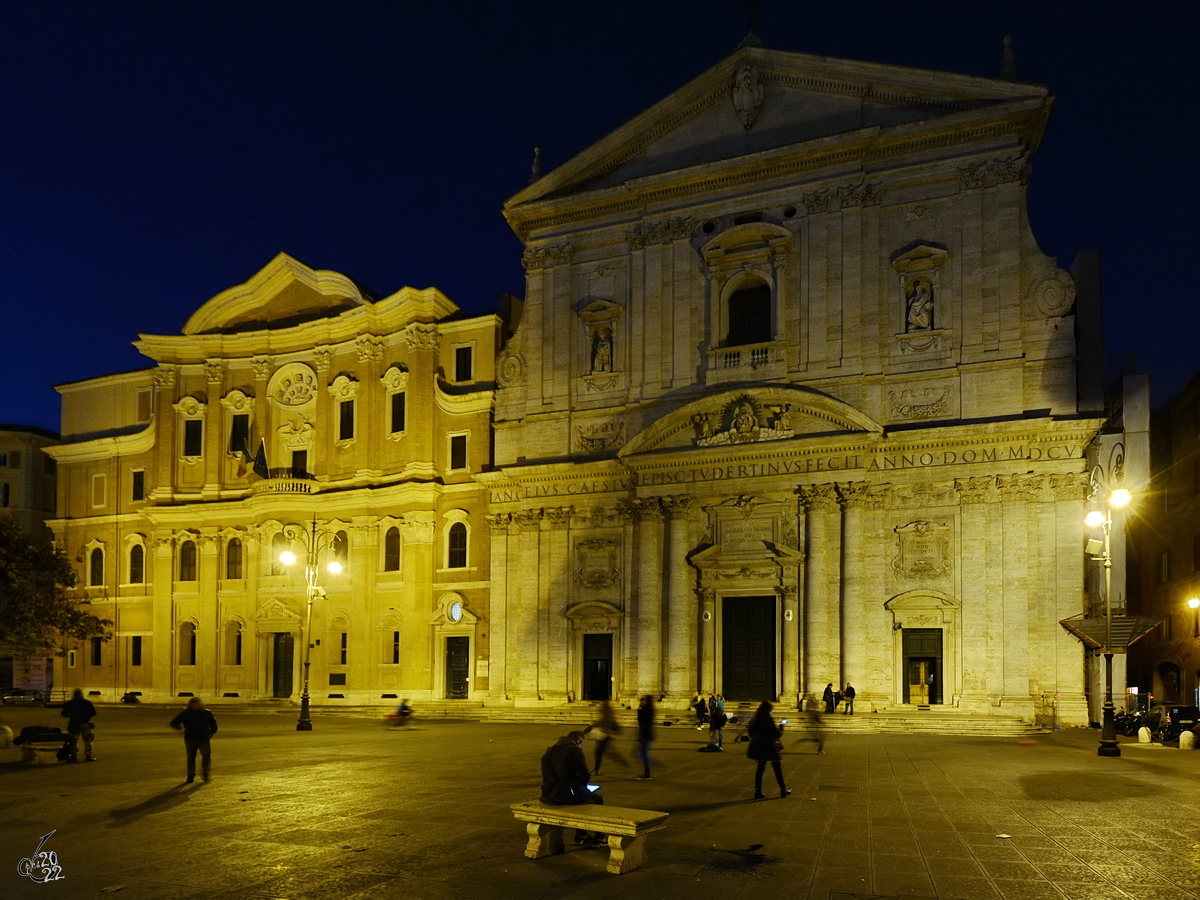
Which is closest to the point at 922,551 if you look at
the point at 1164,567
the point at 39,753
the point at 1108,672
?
the point at 1108,672

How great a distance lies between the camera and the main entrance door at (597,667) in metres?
39.3

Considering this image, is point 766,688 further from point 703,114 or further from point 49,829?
point 49,829

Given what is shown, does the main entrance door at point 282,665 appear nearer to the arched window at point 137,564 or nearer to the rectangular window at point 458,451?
the arched window at point 137,564

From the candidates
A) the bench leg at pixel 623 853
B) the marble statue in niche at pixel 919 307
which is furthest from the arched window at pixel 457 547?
the bench leg at pixel 623 853

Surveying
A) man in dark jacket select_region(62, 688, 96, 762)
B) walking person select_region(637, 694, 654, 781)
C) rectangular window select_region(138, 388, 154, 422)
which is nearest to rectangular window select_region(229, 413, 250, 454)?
rectangular window select_region(138, 388, 154, 422)

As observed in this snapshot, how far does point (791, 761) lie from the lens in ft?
75.0

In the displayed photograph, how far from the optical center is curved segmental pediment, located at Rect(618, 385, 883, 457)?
35.2 metres

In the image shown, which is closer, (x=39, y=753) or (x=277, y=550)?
(x=39, y=753)

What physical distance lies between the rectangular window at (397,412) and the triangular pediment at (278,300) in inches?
205

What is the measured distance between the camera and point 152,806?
15.7 meters

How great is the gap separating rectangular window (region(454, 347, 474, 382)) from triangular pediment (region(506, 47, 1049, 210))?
6789 mm

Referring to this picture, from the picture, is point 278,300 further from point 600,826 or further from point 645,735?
point 600,826

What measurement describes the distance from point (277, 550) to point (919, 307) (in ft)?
99.1

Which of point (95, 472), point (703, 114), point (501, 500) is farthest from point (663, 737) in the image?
point (95, 472)
